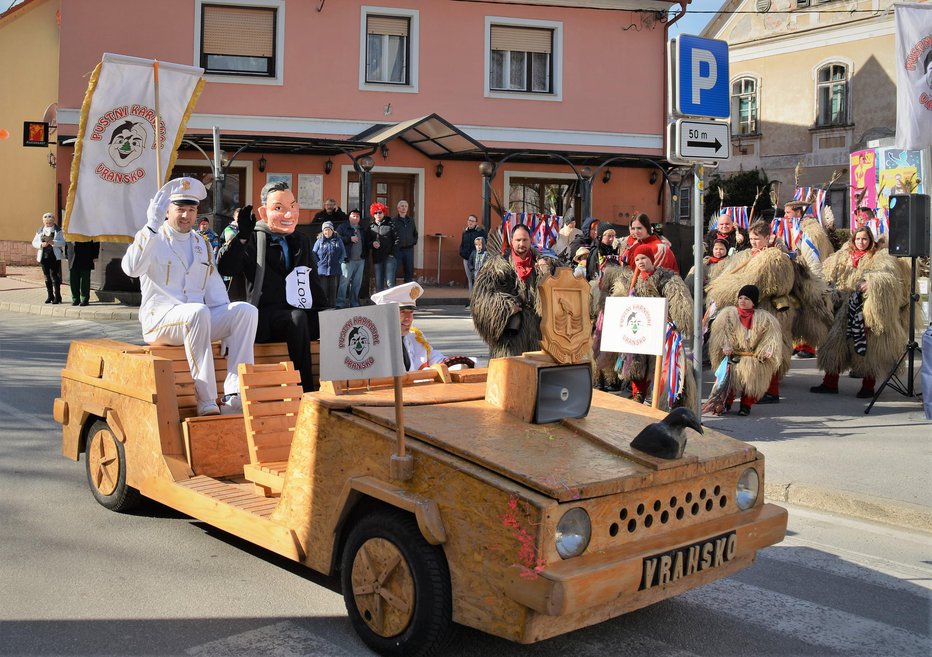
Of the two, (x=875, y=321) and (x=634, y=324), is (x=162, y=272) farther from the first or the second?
(x=875, y=321)

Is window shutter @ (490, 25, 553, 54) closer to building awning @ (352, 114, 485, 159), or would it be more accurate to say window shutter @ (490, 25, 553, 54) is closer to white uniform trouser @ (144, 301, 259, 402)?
building awning @ (352, 114, 485, 159)

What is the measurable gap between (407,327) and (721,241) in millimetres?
8041

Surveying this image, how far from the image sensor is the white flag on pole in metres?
11.0

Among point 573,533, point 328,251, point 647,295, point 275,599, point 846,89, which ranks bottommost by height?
point 275,599

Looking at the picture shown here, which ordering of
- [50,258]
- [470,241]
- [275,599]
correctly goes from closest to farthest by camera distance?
[275,599] < [50,258] < [470,241]

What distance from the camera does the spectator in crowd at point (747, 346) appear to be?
991 centimetres

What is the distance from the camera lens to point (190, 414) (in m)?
5.97

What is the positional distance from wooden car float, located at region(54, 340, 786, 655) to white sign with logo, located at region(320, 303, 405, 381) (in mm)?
183

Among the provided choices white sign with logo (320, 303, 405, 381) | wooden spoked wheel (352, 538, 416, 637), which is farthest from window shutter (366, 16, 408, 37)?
wooden spoked wheel (352, 538, 416, 637)

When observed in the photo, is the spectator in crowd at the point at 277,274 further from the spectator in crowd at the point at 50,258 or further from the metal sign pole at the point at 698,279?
the spectator in crowd at the point at 50,258

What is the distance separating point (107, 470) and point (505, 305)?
135 inches

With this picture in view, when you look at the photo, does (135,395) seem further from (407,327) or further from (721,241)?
(721,241)

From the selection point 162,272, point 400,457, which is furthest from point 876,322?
point 400,457

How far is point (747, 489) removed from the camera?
4527 millimetres
